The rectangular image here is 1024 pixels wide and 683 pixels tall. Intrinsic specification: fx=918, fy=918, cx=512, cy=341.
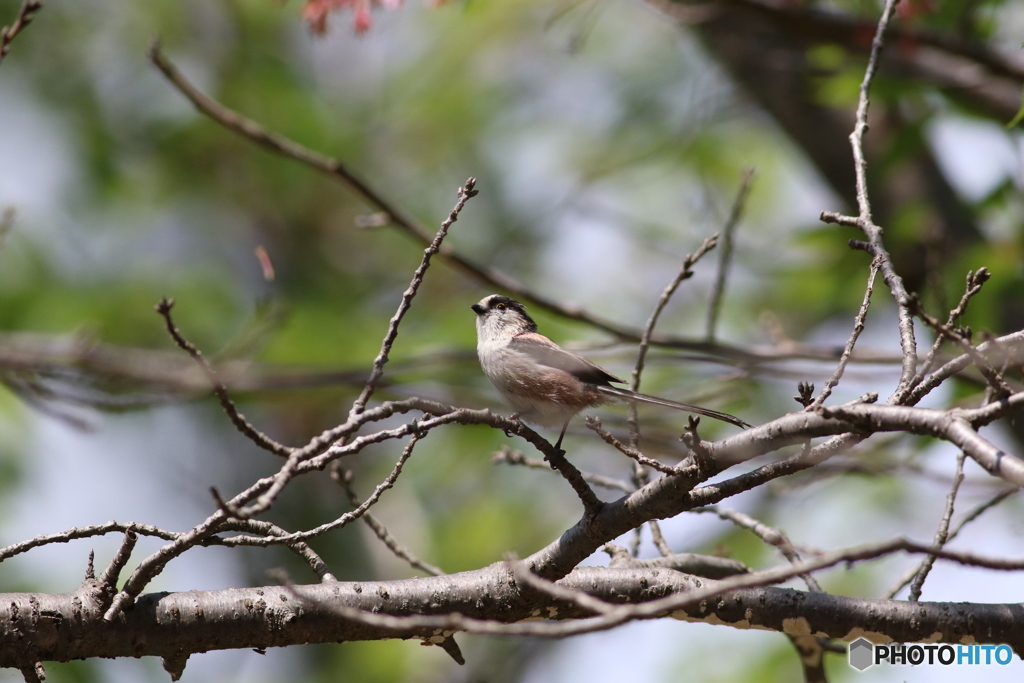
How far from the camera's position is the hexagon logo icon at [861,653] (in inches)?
121

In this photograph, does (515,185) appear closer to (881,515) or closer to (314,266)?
(314,266)

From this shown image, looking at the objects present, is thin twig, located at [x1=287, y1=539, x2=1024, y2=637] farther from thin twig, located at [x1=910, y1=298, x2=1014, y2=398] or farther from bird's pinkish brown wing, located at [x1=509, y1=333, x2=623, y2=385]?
bird's pinkish brown wing, located at [x1=509, y1=333, x2=623, y2=385]

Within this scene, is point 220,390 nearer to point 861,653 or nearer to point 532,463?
point 532,463

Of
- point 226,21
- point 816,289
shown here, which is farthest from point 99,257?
point 816,289

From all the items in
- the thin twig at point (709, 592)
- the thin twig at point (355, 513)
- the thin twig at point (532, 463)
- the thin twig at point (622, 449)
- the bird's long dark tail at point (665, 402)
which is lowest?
the thin twig at point (709, 592)

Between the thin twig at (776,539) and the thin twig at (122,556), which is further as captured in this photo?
the thin twig at (776,539)

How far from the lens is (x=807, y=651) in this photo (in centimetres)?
360

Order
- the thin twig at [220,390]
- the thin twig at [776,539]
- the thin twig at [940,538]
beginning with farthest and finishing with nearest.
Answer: the thin twig at [776,539], the thin twig at [940,538], the thin twig at [220,390]

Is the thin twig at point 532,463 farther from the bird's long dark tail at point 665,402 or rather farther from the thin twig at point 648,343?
the bird's long dark tail at point 665,402

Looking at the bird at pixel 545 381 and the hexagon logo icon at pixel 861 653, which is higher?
the bird at pixel 545 381

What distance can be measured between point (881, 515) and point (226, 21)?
27.9ft

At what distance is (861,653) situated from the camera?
3158 millimetres

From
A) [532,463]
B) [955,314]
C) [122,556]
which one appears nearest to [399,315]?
[122,556]

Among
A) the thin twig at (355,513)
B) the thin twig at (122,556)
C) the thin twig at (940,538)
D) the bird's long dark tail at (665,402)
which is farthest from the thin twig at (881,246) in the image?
the thin twig at (122,556)
